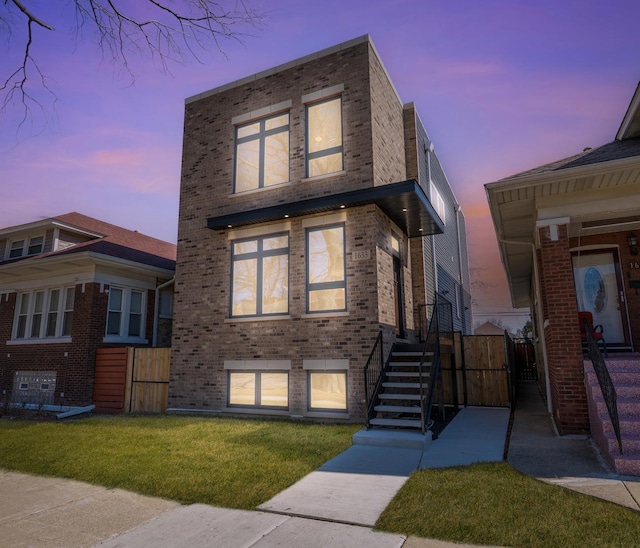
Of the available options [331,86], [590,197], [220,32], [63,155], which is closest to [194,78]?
[220,32]

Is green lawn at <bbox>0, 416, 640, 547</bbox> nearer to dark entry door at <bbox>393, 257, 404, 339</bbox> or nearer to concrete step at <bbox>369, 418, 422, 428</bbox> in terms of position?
concrete step at <bbox>369, 418, 422, 428</bbox>

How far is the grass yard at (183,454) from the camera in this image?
5172 mm

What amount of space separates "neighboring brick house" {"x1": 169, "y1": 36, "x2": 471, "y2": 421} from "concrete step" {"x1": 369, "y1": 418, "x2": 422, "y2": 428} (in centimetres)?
139

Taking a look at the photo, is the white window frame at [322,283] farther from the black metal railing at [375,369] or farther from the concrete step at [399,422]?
the concrete step at [399,422]

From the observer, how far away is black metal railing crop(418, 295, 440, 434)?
7324 mm

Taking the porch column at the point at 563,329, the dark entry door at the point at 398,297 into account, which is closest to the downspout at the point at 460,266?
the dark entry door at the point at 398,297

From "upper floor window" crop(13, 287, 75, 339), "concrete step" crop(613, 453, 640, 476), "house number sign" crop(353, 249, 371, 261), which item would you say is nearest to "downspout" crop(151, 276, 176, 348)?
"upper floor window" crop(13, 287, 75, 339)

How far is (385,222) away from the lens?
1060 centimetres

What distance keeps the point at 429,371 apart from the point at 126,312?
426 inches

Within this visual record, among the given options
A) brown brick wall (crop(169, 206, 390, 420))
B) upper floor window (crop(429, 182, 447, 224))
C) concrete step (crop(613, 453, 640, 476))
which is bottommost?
concrete step (crop(613, 453, 640, 476))

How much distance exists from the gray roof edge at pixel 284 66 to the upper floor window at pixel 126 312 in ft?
22.2

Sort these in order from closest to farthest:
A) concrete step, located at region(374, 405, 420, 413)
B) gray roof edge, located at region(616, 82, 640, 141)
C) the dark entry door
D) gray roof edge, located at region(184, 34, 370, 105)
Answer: concrete step, located at region(374, 405, 420, 413)
gray roof edge, located at region(616, 82, 640, 141)
gray roof edge, located at region(184, 34, 370, 105)
the dark entry door

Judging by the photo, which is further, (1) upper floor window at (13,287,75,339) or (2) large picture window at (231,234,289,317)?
(1) upper floor window at (13,287,75,339)

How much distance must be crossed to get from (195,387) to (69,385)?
503 cm
